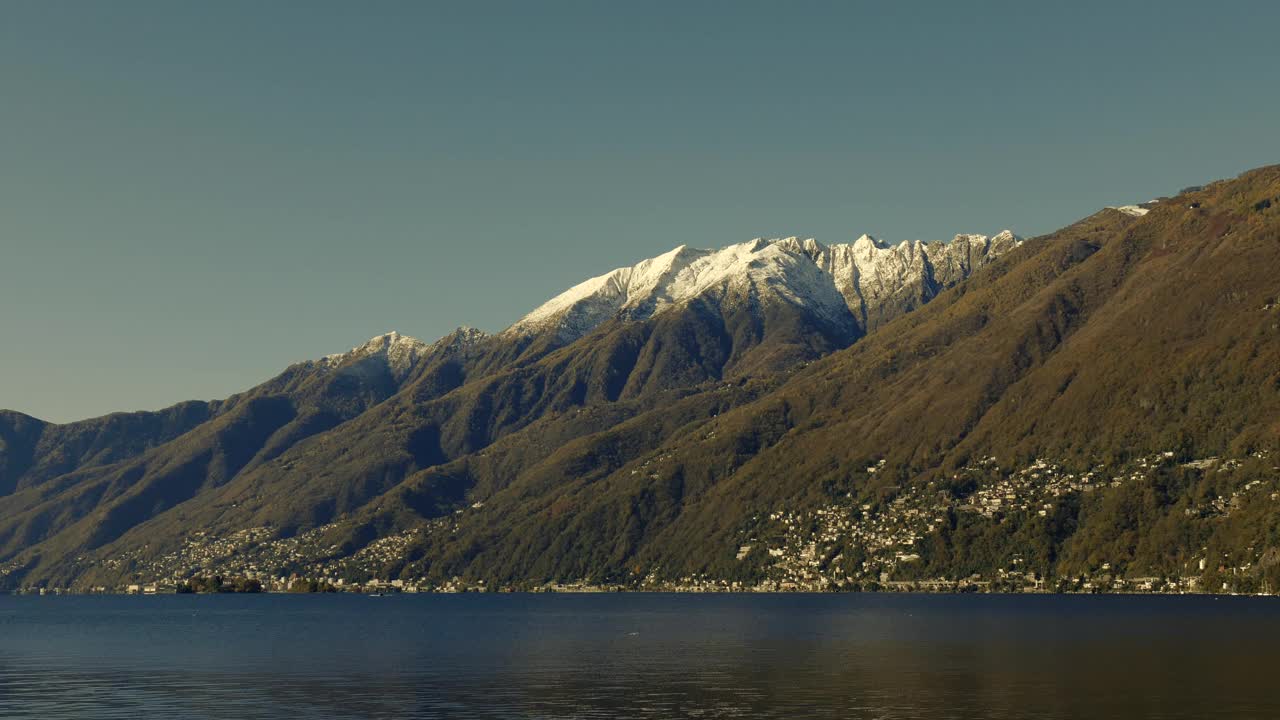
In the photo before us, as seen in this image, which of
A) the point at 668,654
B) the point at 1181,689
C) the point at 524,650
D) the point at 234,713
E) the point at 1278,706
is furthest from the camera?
the point at 524,650

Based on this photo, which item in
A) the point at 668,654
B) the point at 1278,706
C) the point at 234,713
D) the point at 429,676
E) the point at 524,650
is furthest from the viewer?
the point at 524,650

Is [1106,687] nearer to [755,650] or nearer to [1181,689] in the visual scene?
Result: [1181,689]

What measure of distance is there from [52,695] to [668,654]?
67.7 m

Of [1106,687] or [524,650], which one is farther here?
[524,650]

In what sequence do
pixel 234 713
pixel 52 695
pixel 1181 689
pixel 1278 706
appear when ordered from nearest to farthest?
pixel 1278 706, pixel 234 713, pixel 1181 689, pixel 52 695

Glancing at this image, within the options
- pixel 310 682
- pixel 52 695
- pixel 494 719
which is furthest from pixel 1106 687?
pixel 52 695

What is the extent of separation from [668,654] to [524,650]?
2208cm

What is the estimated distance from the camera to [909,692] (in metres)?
110

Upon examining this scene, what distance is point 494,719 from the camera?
96.8 metres

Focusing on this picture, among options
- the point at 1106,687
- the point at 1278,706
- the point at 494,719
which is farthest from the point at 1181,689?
the point at 494,719

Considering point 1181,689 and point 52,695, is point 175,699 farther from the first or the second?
point 1181,689

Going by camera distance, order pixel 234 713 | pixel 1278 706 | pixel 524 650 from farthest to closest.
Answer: pixel 524 650
pixel 234 713
pixel 1278 706

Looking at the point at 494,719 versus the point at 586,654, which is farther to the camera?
the point at 586,654

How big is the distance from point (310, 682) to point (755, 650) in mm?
57482
